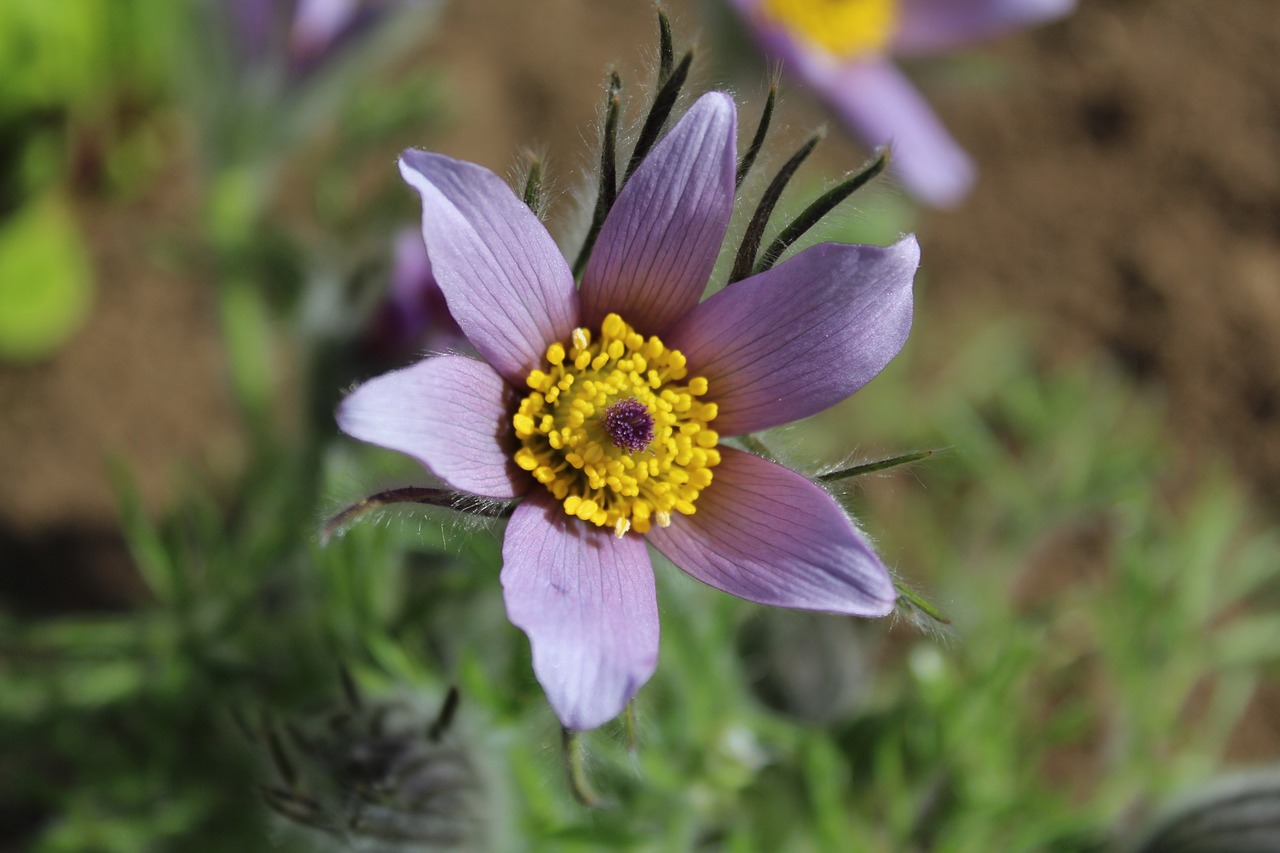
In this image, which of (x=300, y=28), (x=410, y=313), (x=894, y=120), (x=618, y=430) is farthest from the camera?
(x=894, y=120)

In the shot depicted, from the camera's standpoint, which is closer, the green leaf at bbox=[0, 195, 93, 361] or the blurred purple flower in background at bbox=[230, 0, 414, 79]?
the blurred purple flower in background at bbox=[230, 0, 414, 79]

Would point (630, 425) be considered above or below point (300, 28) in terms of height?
below

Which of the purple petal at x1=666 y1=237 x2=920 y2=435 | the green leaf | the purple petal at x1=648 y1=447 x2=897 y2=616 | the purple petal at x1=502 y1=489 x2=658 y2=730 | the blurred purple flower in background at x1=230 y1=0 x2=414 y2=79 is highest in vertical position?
the blurred purple flower in background at x1=230 y1=0 x2=414 y2=79

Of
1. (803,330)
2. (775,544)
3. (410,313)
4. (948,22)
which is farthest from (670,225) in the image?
(948,22)

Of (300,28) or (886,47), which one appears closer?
(300,28)

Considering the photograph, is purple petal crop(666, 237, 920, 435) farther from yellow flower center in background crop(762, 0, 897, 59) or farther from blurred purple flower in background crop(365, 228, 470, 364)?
yellow flower center in background crop(762, 0, 897, 59)

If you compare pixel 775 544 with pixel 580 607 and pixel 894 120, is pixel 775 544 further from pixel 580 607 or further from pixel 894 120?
pixel 894 120

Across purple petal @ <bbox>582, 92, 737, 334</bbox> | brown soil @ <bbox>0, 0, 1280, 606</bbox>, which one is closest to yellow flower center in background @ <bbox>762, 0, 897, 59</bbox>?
brown soil @ <bbox>0, 0, 1280, 606</bbox>
